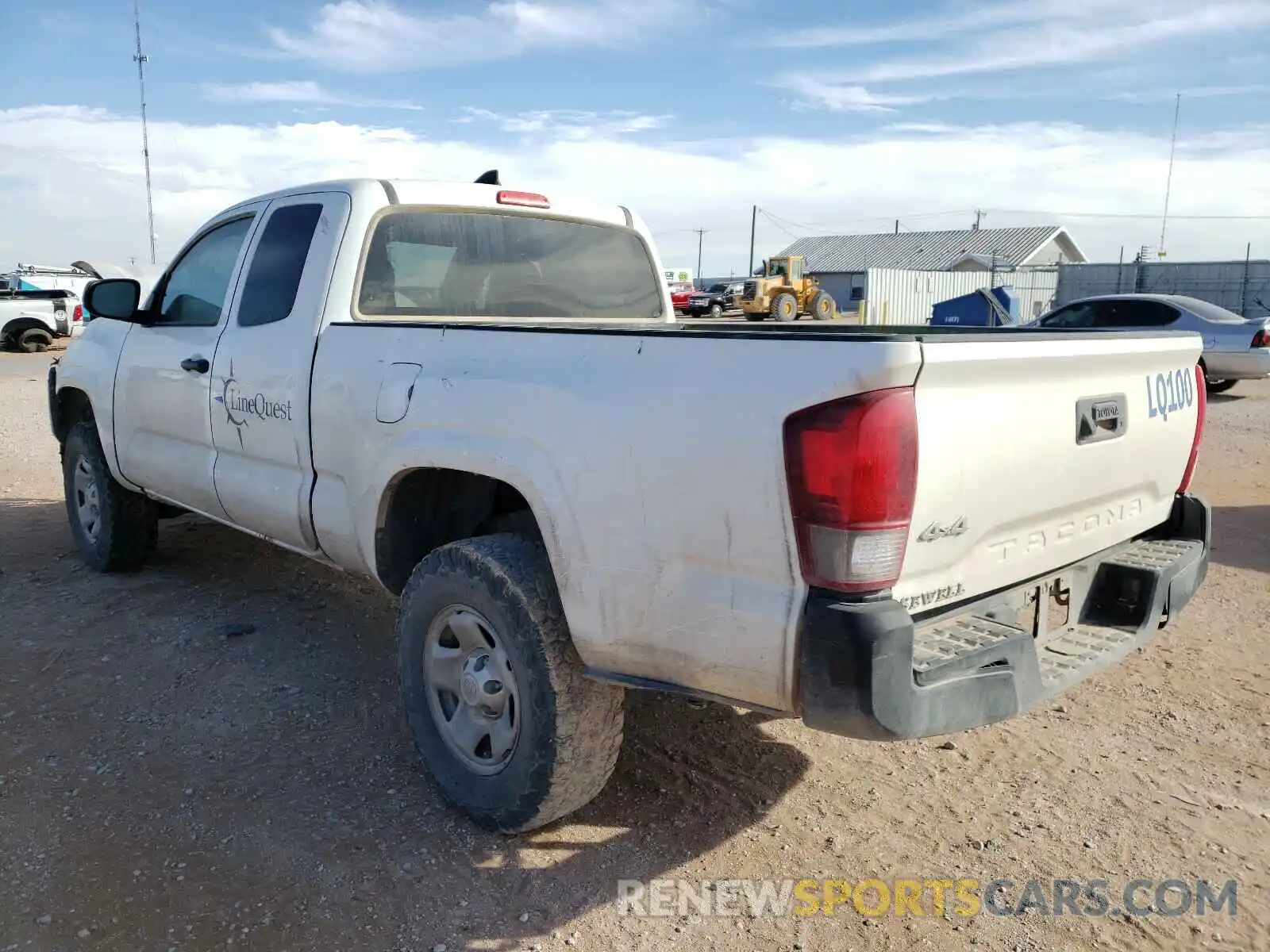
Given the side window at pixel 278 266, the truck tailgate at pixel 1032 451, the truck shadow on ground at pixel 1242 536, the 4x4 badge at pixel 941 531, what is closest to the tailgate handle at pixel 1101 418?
the truck tailgate at pixel 1032 451

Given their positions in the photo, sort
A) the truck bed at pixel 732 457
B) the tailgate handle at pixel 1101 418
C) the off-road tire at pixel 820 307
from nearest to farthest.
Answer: the truck bed at pixel 732 457, the tailgate handle at pixel 1101 418, the off-road tire at pixel 820 307

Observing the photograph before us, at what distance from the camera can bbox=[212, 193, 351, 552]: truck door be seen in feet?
12.4

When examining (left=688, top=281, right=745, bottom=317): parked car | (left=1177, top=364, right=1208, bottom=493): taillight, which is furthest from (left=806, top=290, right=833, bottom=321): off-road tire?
(left=1177, top=364, right=1208, bottom=493): taillight

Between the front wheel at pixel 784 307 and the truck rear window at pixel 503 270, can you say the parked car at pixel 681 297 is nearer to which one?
the front wheel at pixel 784 307

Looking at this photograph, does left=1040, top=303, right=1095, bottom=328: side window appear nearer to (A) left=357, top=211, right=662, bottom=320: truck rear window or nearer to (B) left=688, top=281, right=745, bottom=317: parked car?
(A) left=357, top=211, right=662, bottom=320: truck rear window

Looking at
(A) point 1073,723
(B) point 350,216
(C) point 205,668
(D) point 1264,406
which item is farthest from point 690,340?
(D) point 1264,406

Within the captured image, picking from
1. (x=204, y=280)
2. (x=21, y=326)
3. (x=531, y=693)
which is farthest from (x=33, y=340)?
(x=531, y=693)

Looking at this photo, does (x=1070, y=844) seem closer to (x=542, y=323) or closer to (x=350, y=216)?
(x=542, y=323)

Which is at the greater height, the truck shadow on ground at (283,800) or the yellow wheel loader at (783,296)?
the yellow wheel loader at (783,296)

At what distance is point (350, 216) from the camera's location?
3.83 m

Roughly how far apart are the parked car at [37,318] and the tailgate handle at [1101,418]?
25.1 m

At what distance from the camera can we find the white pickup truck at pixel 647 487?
88.7 inches

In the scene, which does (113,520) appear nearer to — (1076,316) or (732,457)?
(732,457)

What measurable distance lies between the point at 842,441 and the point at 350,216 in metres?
2.43
